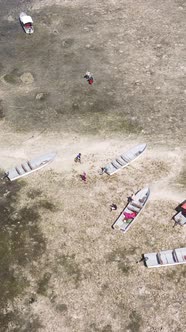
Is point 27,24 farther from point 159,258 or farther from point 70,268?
point 159,258

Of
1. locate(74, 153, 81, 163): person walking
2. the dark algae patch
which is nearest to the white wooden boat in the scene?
locate(74, 153, 81, 163): person walking

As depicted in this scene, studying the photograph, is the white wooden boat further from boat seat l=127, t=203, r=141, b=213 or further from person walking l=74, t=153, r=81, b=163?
boat seat l=127, t=203, r=141, b=213

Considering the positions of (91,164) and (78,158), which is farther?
(78,158)

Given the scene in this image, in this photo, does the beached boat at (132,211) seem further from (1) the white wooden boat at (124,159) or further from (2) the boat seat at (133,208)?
(1) the white wooden boat at (124,159)

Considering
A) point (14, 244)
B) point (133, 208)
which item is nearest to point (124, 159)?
point (133, 208)

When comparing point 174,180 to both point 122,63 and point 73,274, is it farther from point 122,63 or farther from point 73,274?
point 122,63

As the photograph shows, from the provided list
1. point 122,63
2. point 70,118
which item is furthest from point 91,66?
point 70,118

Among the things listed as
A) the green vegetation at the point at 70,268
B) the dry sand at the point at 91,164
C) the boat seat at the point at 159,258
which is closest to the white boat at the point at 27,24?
the dry sand at the point at 91,164
